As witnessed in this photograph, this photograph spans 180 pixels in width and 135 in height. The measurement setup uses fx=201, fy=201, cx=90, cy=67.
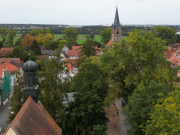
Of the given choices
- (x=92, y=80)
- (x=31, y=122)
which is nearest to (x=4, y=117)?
(x=92, y=80)

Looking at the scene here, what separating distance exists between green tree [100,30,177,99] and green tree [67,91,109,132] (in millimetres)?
3617

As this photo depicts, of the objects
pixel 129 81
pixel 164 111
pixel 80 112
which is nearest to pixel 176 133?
pixel 164 111

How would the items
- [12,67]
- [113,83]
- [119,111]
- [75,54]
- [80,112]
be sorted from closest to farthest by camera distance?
[80,112] → [113,83] → [119,111] → [12,67] → [75,54]

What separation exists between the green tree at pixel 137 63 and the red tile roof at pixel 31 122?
36.5ft

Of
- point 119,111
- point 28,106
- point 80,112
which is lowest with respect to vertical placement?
point 119,111

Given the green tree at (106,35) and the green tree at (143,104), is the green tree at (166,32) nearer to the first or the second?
the green tree at (106,35)

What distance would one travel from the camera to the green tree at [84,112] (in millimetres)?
18822

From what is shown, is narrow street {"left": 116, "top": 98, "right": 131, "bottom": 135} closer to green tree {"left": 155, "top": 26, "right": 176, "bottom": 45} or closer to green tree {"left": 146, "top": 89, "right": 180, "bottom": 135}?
green tree {"left": 146, "top": 89, "right": 180, "bottom": 135}

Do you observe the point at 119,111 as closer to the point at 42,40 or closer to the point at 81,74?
the point at 81,74

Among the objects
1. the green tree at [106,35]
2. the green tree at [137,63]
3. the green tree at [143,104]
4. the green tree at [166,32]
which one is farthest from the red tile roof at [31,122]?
the green tree at [166,32]

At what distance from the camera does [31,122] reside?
36.6 feet

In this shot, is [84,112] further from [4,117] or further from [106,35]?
[106,35]

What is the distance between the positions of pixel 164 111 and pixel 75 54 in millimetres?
55784

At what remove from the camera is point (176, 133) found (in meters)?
12.8
